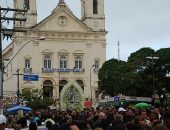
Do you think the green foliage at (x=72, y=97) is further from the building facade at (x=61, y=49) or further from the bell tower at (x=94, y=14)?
the bell tower at (x=94, y=14)

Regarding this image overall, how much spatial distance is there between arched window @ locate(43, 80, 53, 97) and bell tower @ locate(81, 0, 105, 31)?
11857mm

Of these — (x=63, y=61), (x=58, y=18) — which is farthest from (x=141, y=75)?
(x=58, y=18)

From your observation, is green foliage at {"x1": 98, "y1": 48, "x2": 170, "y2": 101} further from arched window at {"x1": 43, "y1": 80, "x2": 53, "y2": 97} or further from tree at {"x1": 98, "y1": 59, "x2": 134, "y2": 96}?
arched window at {"x1": 43, "y1": 80, "x2": 53, "y2": 97}

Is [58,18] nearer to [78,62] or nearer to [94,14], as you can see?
[94,14]

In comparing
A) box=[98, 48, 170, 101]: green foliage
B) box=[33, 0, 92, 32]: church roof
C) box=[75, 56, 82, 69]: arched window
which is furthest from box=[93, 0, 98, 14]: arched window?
box=[98, 48, 170, 101]: green foliage

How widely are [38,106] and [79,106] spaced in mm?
16837

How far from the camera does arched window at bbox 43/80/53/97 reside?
84.0m

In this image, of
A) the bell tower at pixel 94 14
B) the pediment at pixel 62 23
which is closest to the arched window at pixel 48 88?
the pediment at pixel 62 23

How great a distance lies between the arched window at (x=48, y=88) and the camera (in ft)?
275

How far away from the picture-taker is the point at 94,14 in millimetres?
91000

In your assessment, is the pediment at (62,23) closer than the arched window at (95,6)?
Yes

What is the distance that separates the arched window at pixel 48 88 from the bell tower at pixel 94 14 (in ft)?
38.9

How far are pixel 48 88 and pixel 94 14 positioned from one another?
50.1 feet

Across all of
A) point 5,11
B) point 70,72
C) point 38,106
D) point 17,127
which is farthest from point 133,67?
point 17,127
